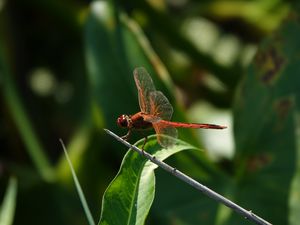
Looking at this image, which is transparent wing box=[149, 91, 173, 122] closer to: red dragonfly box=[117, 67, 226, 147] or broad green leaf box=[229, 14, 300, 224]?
red dragonfly box=[117, 67, 226, 147]

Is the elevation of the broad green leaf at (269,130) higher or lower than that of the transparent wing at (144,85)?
lower

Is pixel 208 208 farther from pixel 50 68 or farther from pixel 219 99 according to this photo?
pixel 50 68

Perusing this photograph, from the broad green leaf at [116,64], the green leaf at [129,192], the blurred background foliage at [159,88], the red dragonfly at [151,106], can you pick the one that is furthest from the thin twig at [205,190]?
the broad green leaf at [116,64]

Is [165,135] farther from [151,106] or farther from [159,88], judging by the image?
[159,88]

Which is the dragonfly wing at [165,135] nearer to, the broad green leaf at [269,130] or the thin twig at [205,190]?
the thin twig at [205,190]

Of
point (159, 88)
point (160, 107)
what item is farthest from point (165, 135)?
point (159, 88)

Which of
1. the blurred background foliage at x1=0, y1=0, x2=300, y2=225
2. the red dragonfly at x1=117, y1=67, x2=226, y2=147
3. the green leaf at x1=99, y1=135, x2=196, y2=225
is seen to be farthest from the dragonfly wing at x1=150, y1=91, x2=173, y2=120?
the blurred background foliage at x1=0, y1=0, x2=300, y2=225
